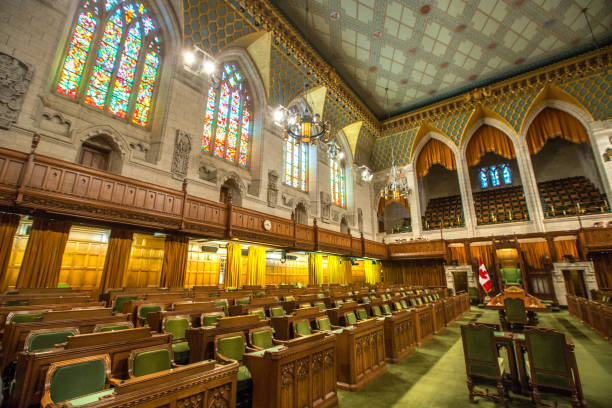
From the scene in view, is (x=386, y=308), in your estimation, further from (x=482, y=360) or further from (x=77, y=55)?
(x=77, y=55)

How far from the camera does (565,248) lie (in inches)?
516

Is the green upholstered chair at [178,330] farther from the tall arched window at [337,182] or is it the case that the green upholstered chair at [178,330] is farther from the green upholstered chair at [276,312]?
the tall arched window at [337,182]

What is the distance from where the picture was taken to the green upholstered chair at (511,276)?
13.4m

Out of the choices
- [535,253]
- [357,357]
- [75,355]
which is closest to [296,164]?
[357,357]

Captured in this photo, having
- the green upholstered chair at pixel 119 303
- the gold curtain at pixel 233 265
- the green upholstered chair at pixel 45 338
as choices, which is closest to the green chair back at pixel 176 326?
the green upholstered chair at pixel 45 338

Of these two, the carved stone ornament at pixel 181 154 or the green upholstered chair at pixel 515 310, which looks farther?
the carved stone ornament at pixel 181 154

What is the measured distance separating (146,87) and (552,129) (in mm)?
20334

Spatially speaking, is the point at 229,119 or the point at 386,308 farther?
the point at 229,119

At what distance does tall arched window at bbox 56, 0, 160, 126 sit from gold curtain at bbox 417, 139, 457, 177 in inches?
666

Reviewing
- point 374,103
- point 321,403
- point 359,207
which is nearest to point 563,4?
point 374,103

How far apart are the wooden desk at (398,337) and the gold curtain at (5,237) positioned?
7166mm

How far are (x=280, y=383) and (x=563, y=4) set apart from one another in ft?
57.3

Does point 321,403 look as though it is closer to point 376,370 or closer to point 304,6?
point 376,370

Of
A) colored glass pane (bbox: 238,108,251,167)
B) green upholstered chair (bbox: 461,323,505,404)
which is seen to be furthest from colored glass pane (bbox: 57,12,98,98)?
green upholstered chair (bbox: 461,323,505,404)
